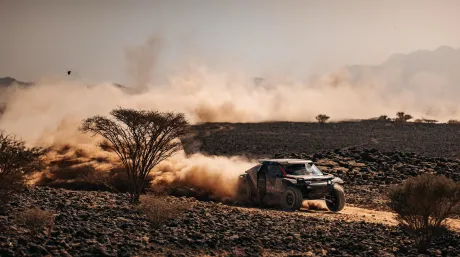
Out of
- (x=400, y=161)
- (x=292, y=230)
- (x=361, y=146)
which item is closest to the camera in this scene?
(x=292, y=230)

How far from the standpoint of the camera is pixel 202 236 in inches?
620

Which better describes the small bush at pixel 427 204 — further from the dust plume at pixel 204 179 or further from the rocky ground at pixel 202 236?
the dust plume at pixel 204 179

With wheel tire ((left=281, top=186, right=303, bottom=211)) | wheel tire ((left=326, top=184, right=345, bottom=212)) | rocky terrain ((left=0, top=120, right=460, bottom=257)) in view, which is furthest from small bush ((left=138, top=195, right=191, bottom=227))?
wheel tire ((left=326, top=184, right=345, bottom=212))

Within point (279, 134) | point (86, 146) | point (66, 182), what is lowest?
point (66, 182)

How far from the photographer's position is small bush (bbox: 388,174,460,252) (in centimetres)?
1560

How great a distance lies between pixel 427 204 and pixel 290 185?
6.95 meters

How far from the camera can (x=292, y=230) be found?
1719 cm

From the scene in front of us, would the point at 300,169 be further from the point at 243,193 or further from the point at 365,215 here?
the point at 243,193

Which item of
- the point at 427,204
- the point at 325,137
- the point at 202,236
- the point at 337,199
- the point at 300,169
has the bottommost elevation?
the point at 202,236

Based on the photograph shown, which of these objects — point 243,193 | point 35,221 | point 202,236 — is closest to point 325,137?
point 243,193

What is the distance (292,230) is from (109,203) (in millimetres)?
8061

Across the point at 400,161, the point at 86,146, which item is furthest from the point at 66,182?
the point at 400,161

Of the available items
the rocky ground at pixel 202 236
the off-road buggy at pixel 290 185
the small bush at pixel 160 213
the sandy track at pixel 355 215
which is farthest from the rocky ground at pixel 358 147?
the small bush at pixel 160 213

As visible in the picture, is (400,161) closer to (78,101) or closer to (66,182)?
(66,182)
